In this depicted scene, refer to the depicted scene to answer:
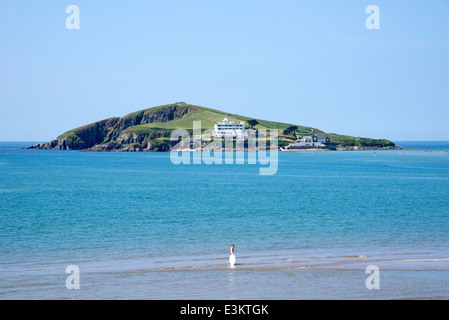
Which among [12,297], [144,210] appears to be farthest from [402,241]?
[144,210]

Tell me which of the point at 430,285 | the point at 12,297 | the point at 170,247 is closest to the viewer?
the point at 12,297

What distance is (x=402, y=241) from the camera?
3180 cm

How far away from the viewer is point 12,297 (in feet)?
65.3

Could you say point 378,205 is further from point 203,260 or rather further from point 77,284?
point 77,284

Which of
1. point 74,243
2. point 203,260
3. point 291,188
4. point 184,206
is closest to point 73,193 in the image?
point 184,206

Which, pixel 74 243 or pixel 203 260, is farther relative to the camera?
pixel 74 243

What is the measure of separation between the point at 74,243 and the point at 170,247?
641 cm

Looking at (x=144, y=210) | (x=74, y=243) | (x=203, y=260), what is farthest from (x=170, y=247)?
(x=144, y=210)
